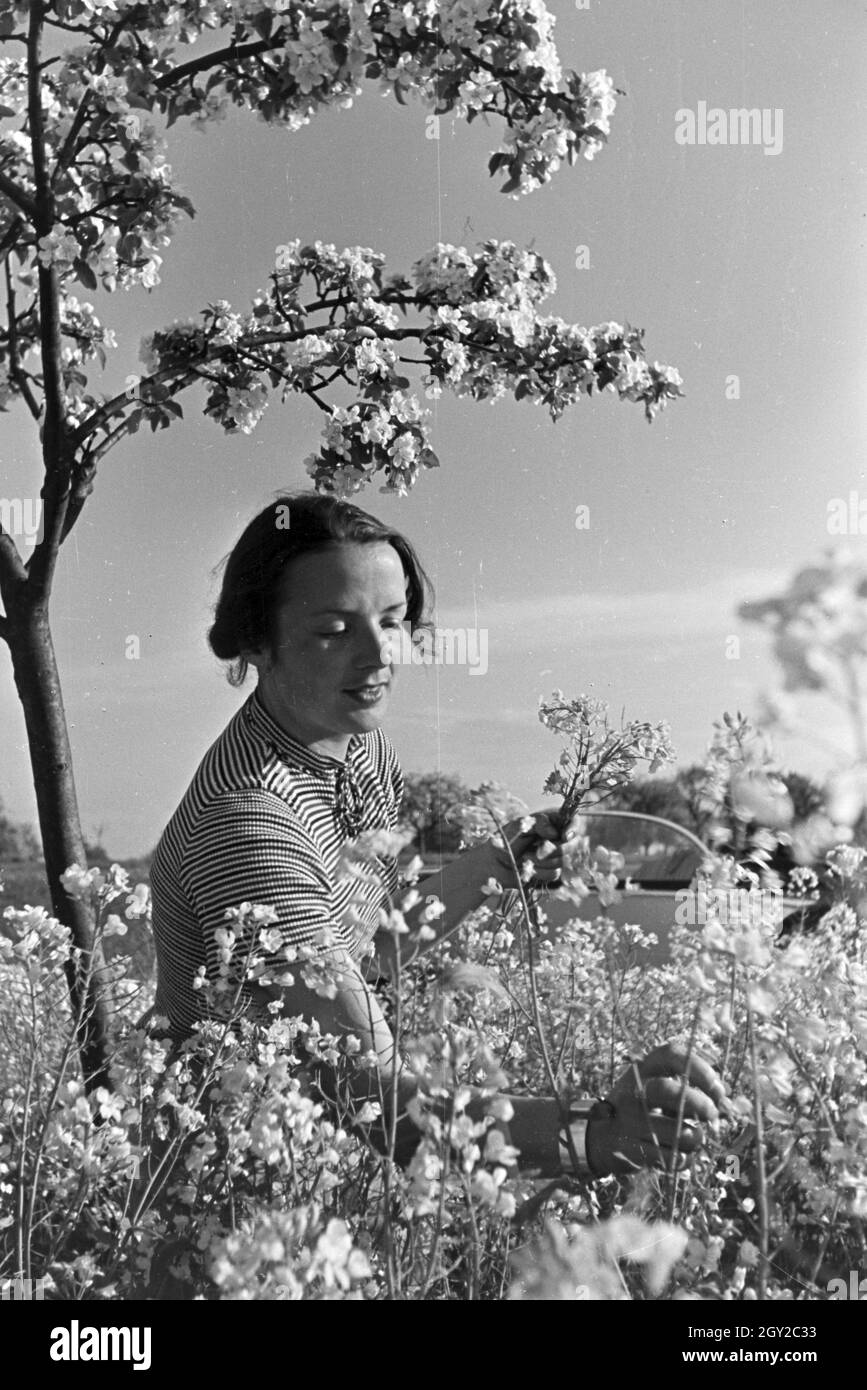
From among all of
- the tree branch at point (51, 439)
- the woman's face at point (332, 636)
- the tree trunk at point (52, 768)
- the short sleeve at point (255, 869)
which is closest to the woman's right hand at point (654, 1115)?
the short sleeve at point (255, 869)

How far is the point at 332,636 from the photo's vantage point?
6.89 ft

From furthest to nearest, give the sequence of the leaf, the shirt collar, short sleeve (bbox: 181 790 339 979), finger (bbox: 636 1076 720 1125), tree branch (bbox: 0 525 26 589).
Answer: tree branch (bbox: 0 525 26 589) → the leaf → the shirt collar → short sleeve (bbox: 181 790 339 979) → finger (bbox: 636 1076 720 1125)

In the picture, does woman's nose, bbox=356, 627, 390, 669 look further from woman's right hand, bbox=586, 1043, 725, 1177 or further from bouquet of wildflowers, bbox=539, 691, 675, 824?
woman's right hand, bbox=586, 1043, 725, 1177

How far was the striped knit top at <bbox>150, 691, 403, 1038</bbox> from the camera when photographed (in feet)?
6.07

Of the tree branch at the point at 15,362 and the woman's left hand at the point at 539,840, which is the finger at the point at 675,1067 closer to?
the woman's left hand at the point at 539,840

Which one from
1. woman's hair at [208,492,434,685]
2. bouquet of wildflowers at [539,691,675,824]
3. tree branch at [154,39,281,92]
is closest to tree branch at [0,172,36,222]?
tree branch at [154,39,281,92]

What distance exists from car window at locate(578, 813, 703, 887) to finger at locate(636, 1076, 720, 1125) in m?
0.71

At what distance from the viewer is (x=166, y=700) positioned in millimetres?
2297

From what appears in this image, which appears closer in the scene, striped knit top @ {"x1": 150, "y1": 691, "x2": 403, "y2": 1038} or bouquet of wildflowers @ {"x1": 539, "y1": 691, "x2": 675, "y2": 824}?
striped knit top @ {"x1": 150, "y1": 691, "x2": 403, "y2": 1038}

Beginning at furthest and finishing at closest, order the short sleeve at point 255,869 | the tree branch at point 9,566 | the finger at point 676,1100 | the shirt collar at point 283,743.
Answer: the tree branch at point 9,566, the shirt collar at point 283,743, the short sleeve at point 255,869, the finger at point 676,1100

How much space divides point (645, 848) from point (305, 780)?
616 millimetres

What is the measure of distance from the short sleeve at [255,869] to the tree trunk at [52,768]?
46 centimetres

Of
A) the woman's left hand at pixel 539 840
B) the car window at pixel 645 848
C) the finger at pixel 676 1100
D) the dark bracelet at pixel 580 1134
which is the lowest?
the dark bracelet at pixel 580 1134

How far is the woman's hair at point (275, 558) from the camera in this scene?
2.15 meters
